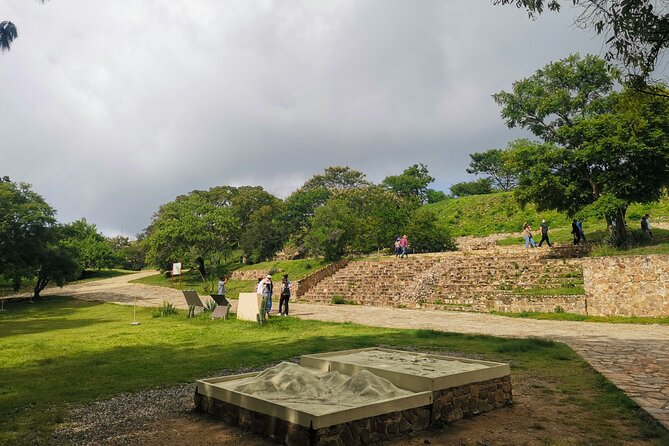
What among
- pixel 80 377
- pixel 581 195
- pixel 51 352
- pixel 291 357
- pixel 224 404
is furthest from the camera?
pixel 581 195

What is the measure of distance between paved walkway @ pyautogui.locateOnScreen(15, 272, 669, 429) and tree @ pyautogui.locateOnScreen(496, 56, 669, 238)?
6119 millimetres

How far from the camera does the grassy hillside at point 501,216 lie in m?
29.6

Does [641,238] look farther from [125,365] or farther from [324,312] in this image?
[125,365]

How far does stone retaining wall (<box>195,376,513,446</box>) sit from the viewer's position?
4.11 meters

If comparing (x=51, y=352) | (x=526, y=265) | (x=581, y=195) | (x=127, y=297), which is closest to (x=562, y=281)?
(x=526, y=265)

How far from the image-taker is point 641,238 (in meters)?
20.4

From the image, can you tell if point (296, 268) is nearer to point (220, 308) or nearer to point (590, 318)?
point (220, 308)

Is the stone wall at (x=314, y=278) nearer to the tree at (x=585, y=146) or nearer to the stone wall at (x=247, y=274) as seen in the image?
the stone wall at (x=247, y=274)

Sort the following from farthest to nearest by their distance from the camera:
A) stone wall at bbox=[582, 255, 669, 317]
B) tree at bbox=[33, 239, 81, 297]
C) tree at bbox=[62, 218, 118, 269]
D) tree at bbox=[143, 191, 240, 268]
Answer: tree at bbox=[62, 218, 118, 269] < tree at bbox=[143, 191, 240, 268] < tree at bbox=[33, 239, 81, 297] < stone wall at bbox=[582, 255, 669, 317]

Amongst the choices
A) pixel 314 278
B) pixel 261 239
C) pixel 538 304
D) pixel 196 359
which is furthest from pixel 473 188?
pixel 196 359

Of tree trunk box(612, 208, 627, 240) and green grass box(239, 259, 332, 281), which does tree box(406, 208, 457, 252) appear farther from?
tree trunk box(612, 208, 627, 240)

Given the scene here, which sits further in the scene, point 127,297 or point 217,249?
point 217,249

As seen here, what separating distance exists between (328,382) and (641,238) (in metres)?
20.0

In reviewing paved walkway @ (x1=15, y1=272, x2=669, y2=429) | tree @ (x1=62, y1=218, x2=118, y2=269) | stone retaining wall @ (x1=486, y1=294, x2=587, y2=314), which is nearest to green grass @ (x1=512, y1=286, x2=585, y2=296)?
stone retaining wall @ (x1=486, y1=294, x2=587, y2=314)
